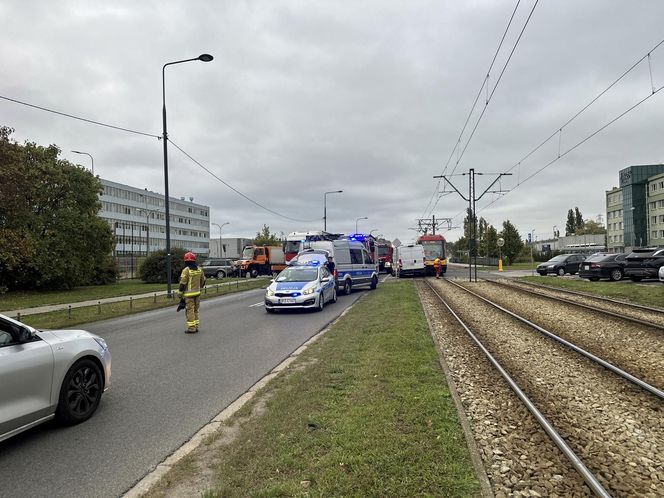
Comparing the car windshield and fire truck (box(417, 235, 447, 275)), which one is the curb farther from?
fire truck (box(417, 235, 447, 275))

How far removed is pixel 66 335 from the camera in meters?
5.10

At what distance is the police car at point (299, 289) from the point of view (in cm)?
1499

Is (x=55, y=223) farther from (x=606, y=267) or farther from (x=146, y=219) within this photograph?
(x=146, y=219)

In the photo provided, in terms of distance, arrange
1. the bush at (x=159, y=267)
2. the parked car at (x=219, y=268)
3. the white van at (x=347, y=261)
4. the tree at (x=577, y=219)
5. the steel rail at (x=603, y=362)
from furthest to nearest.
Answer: the tree at (x=577, y=219), the parked car at (x=219, y=268), the bush at (x=159, y=267), the white van at (x=347, y=261), the steel rail at (x=603, y=362)

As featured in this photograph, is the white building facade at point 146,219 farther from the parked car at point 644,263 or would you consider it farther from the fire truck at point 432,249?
the parked car at point 644,263

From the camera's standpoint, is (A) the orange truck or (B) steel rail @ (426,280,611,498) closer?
(B) steel rail @ (426,280,611,498)

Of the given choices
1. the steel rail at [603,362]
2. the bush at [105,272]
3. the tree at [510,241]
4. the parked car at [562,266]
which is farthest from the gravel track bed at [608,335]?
Answer: the tree at [510,241]

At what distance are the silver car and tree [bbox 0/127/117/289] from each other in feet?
75.1

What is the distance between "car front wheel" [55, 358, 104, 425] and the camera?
4.88 m

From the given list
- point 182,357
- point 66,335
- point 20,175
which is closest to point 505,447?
point 66,335

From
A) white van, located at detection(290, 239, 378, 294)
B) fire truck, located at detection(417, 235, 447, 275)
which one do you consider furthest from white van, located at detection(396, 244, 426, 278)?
white van, located at detection(290, 239, 378, 294)

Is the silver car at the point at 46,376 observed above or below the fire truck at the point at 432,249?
below

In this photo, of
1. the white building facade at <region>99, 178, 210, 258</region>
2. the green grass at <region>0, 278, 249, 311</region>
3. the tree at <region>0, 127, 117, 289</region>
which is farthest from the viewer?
the white building facade at <region>99, 178, 210, 258</region>

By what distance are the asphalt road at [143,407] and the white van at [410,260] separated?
24057mm
